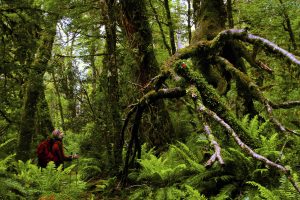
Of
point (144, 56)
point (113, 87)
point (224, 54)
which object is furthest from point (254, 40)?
point (144, 56)

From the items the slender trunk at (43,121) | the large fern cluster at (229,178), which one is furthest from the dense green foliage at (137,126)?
the slender trunk at (43,121)

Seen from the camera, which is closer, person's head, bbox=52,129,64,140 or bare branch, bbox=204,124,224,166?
bare branch, bbox=204,124,224,166

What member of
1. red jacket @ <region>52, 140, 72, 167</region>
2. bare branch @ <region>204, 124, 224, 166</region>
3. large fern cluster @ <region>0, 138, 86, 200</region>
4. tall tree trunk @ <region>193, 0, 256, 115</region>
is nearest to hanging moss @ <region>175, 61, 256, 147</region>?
bare branch @ <region>204, 124, 224, 166</region>

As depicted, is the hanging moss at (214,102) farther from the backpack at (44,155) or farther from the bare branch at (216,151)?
the backpack at (44,155)

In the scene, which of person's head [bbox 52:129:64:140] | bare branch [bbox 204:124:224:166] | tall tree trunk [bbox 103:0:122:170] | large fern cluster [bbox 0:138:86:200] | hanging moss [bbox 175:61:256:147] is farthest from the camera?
person's head [bbox 52:129:64:140]

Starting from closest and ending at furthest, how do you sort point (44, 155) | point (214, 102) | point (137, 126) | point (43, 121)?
point (214, 102) < point (137, 126) < point (44, 155) < point (43, 121)

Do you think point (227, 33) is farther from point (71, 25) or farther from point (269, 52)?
point (71, 25)

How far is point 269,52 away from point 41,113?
10440mm

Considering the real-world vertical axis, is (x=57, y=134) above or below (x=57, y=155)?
above

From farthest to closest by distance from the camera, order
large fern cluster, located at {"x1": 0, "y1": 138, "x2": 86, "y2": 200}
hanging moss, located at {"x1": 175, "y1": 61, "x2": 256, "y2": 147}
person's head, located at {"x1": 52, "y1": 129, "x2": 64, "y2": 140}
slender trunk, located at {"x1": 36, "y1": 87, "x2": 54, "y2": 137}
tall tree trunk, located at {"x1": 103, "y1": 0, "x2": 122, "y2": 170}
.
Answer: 1. slender trunk, located at {"x1": 36, "y1": 87, "x2": 54, "y2": 137}
2. person's head, located at {"x1": 52, "y1": 129, "x2": 64, "y2": 140}
3. tall tree trunk, located at {"x1": 103, "y1": 0, "x2": 122, "y2": 170}
4. large fern cluster, located at {"x1": 0, "y1": 138, "x2": 86, "y2": 200}
5. hanging moss, located at {"x1": 175, "y1": 61, "x2": 256, "y2": 147}

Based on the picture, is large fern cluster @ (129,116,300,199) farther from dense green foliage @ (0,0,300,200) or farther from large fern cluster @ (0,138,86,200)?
large fern cluster @ (0,138,86,200)

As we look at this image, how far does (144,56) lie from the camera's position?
9.34 m

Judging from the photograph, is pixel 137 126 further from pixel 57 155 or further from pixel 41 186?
pixel 57 155

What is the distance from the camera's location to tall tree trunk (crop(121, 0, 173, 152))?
9.12 m
